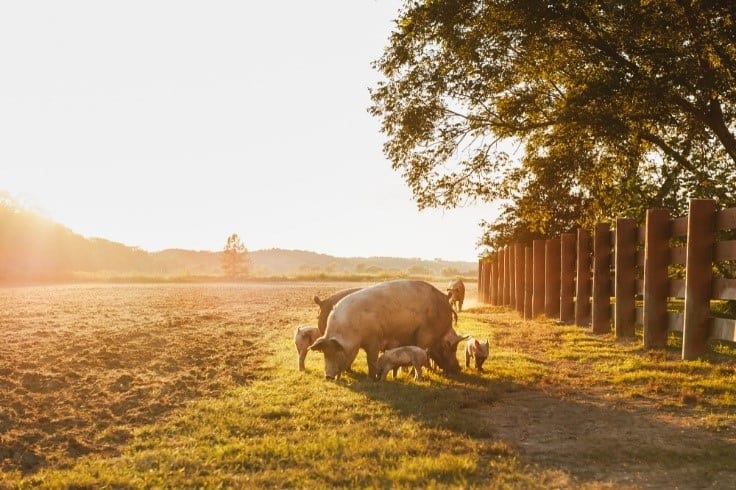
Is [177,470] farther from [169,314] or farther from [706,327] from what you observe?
[169,314]

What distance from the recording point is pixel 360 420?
8.77 metres

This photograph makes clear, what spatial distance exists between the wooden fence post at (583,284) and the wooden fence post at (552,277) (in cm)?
303

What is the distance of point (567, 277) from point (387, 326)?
400 inches

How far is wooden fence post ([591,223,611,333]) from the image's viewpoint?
17422 mm

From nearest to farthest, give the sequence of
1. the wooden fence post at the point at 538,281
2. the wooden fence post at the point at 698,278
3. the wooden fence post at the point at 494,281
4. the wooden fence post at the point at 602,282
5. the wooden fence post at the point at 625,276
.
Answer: the wooden fence post at the point at 698,278, the wooden fence post at the point at 625,276, the wooden fence post at the point at 602,282, the wooden fence post at the point at 538,281, the wooden fence post at the point at 494,281

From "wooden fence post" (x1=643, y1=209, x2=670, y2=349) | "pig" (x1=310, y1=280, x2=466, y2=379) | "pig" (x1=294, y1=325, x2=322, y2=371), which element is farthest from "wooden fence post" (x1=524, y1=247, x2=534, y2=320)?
"pig" (x1=294, y1=325, x2=322, y2=371)

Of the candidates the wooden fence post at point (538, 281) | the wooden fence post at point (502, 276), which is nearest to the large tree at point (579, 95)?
the wooden fence post at point (538, 281)

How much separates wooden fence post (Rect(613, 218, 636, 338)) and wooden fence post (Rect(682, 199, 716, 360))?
133 inches

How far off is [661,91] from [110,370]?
12316 millimetres

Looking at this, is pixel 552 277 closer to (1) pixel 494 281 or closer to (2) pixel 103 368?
(1) pixel 494 281

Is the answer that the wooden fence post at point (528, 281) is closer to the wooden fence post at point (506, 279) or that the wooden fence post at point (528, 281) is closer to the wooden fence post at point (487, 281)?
the wooden fence post at point (506, 279)

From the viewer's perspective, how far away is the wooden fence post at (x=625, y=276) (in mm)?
15773

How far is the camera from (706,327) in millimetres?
12188

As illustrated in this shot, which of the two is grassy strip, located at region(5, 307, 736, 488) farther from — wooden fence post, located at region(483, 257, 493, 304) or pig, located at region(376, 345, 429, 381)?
wooden fence post, located at region(483, 257, 493, 304)
